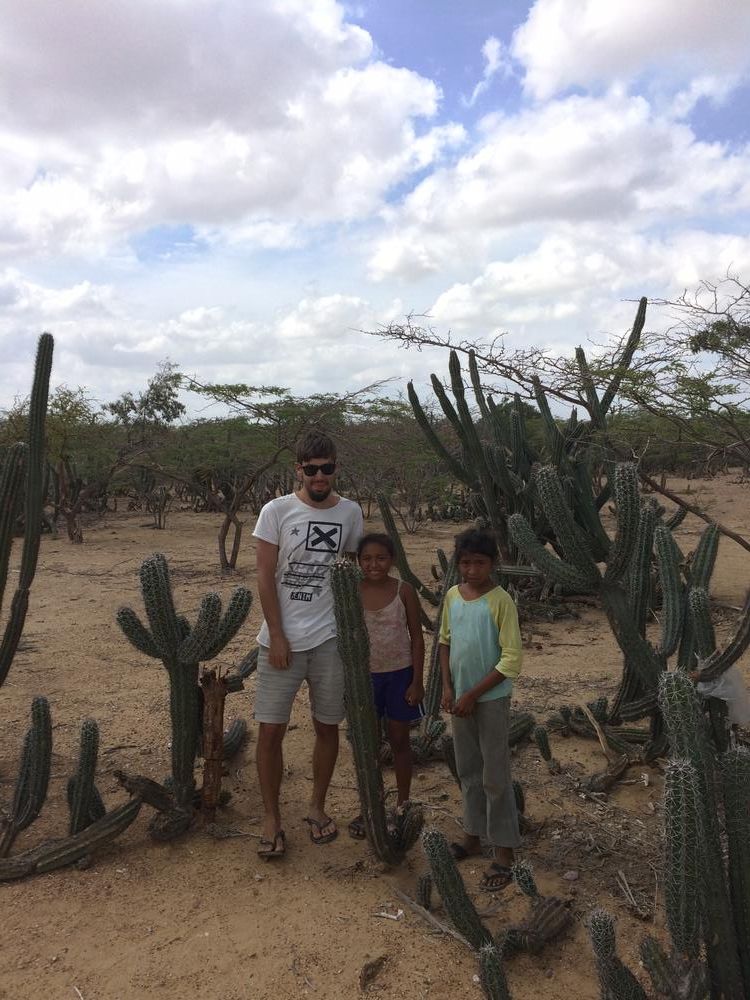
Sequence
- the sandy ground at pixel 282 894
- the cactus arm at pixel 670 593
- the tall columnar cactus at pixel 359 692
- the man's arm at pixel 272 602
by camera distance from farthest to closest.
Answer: the cactus arm at pixel 670 593 < the man's arm at pixel 272 602 < the tall columnar cactus at pixel 359 692 < the sandy ground at pixel 282 894

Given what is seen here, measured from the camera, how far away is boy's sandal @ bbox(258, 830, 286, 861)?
313 cm

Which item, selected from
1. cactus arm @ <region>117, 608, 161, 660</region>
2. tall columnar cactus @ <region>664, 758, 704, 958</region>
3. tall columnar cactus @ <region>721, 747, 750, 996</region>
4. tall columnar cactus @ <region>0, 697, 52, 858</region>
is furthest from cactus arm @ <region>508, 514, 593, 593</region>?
tall columnar cactus @ <region>0, 697, 52, 858</region>

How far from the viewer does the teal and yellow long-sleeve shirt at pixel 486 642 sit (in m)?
2.82

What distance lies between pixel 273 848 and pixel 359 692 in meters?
0.90

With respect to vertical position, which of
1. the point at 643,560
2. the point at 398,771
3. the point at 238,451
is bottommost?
the point at 398,771

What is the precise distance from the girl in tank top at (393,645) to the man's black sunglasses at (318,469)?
344 millimetres

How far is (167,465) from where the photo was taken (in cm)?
1728

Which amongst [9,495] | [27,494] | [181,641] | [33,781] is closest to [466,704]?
[181,641]

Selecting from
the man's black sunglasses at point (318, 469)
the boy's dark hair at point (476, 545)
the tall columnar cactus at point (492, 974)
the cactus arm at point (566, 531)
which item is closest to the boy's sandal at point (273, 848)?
the tall columnar cactus at point (492, 974)

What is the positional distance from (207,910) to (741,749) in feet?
6.85

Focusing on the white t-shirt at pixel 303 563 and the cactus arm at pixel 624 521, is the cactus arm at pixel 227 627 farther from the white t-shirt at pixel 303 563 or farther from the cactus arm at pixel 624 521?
the cactus arm at pixel 624 521

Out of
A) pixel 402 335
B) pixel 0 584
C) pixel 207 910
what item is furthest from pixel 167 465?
pixel 207 910

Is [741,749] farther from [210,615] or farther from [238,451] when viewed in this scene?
[238,451]

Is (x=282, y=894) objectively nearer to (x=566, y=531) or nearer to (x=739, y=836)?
(x=739, y=836)
